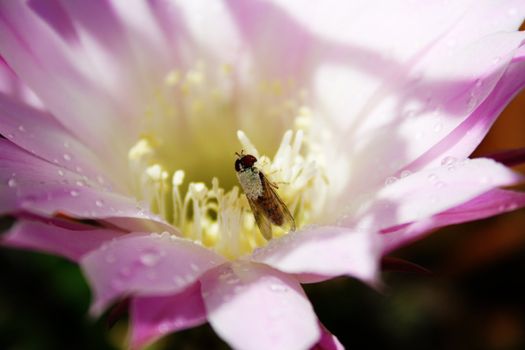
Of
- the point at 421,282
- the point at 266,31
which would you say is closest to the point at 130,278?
the point at 266,31

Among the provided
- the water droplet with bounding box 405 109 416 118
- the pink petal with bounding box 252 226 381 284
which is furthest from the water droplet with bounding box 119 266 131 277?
the water droplet with bounding box 405 109 416 118

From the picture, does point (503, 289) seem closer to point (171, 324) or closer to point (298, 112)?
point (298, 112)

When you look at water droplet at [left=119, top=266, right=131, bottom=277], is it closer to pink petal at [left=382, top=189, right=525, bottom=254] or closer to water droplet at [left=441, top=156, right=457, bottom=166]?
pink petal at [left=382, top=189, right=525, bottom=254]

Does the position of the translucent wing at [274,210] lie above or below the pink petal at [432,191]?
above

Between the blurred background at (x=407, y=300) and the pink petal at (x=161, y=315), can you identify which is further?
the blurred background at (x=407, y=300)

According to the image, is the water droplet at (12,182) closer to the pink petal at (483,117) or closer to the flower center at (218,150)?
the flower center at (218,150)

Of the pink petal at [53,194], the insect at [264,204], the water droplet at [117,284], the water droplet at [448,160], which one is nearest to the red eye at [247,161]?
the insect at [264,204]
